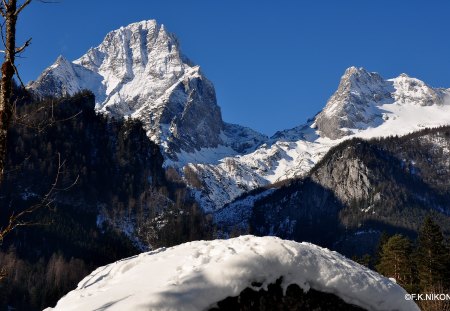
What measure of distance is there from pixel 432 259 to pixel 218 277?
50.8 metres

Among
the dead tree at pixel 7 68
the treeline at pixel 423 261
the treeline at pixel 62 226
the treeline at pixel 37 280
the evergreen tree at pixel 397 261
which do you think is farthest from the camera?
the treeline at pixel 62 226

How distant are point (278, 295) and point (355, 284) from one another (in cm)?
139

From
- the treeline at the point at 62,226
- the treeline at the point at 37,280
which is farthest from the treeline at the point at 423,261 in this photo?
the treeline at the point at 37,280

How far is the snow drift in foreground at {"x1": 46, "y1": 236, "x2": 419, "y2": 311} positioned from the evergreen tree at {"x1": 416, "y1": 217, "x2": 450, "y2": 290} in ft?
147

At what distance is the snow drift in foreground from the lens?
7602mm

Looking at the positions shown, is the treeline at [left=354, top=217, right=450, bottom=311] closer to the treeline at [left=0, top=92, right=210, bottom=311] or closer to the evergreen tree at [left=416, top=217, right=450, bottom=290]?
the evergreen tree at [left=416, top=217, right=450, bottom=290]

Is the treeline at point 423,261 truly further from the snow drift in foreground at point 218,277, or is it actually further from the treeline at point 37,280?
the treeline at point 37,280

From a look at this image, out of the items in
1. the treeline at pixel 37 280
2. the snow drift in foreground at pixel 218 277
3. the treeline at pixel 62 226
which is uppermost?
the treeline at pixel 62 226

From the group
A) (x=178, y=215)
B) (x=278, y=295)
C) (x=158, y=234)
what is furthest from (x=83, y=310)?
(x=178, y=215)

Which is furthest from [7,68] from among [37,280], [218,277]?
[37,280]

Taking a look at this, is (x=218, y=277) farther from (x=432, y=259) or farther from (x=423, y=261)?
(x=423, y=261)

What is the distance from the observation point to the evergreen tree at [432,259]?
51.8 m

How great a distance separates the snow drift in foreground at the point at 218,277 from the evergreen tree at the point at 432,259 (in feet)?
147

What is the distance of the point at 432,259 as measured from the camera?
5334 cm
